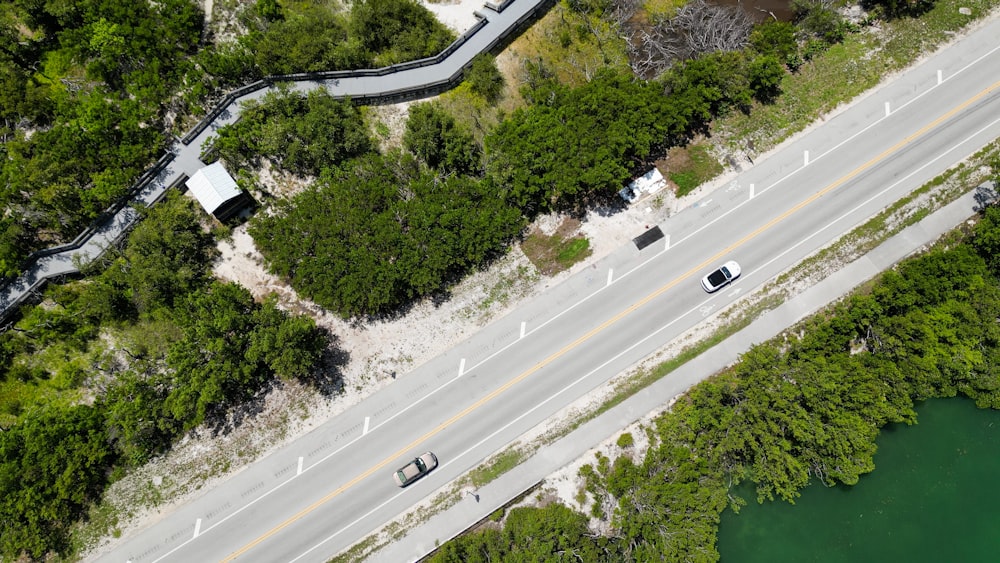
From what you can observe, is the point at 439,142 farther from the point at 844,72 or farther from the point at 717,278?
the point at 844,72

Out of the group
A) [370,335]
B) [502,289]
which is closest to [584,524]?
[502,289]

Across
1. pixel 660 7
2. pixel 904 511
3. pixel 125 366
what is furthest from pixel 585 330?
pixel 125 366

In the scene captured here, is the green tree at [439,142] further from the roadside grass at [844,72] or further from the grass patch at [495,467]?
the grass patch at [495,467]

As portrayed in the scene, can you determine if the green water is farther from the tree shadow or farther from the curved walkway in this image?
the curved walkway

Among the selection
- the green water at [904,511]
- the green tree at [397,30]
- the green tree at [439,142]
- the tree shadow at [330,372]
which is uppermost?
the green tree at [397,30]

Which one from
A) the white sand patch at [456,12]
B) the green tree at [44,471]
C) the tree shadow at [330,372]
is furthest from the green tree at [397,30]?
the green tree at [44,471]
